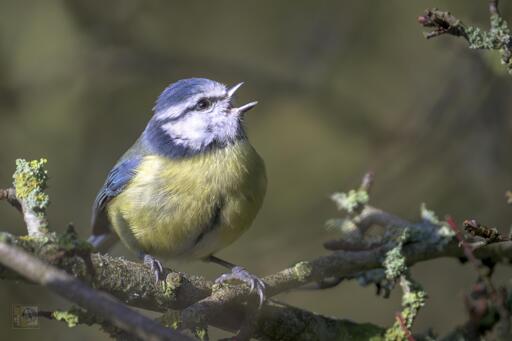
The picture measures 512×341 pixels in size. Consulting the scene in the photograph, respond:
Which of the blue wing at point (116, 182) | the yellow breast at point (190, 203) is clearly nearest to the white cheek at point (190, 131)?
the yellow breast at point (190, 203)

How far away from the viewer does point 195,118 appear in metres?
3.82

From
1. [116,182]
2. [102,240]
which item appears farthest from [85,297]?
[102,240]

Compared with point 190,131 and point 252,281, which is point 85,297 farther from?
point 190,131

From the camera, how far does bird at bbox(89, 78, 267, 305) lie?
11.1 ft

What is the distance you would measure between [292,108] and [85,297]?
4.87 meters

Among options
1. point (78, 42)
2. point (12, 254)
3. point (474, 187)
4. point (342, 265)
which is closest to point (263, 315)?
point (342, 265)

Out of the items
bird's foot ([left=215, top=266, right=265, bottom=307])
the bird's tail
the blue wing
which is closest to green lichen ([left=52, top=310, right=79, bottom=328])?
bird's foot ([left=215, top=266, right=265, bottom=307])

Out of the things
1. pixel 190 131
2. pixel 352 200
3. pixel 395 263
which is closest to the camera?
pixel 395 263

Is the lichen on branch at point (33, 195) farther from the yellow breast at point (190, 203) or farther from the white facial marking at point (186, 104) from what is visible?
the white facial marking at point (186, 104)

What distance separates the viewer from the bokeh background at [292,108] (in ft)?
15.8

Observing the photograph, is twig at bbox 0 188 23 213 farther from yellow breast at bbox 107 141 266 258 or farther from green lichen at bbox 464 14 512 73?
green lichen at bbox 464 14 512 73

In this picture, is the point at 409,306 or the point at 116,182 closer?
the point at 409,306

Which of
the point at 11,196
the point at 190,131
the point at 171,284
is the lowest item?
the point at 171,284

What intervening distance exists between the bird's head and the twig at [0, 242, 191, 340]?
211 cm
